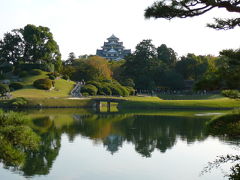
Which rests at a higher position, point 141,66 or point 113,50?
point 113,50

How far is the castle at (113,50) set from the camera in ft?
436

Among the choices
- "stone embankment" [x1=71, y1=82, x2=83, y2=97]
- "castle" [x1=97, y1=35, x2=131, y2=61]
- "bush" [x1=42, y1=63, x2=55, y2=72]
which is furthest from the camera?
"castle" [x1=97, y1=35, x2=131, y2=61]

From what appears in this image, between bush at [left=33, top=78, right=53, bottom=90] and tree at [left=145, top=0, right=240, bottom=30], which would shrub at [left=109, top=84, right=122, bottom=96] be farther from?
tree at [left=145, top=0, right=240, bottom=30]

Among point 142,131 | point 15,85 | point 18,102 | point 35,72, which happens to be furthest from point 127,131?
point 35,72

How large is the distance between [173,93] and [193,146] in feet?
161

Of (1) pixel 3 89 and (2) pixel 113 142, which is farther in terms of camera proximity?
(1) pixel 3 89

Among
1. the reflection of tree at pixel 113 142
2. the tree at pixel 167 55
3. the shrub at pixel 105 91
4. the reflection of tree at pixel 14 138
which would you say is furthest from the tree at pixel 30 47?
the reflection of tree at pixel 14 138

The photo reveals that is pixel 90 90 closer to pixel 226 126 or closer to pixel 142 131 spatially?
pixel 142 131

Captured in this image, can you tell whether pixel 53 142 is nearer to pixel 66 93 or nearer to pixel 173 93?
pixel 66 93

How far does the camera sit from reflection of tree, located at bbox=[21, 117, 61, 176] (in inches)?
717

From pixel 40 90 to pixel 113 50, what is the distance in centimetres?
7546

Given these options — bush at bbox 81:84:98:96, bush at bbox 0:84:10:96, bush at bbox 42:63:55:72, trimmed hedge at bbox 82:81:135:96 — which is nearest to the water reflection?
bush at bbox 0:84:10:96

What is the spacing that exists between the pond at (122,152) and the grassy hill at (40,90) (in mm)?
20412

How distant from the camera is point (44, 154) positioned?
Answer: 22.1 meters
